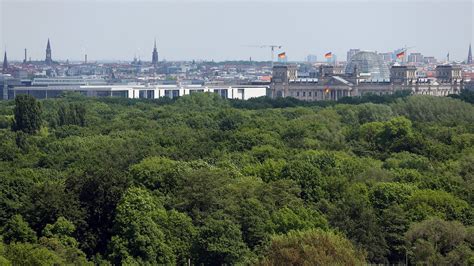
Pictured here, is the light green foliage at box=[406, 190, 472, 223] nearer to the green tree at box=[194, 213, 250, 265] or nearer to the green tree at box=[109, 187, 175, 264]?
the green tree at box=[194, 213, 250, 265]

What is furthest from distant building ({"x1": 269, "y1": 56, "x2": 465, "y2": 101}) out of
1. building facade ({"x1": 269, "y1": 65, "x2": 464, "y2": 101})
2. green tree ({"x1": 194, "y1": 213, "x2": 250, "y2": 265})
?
green tree ({"x1": 194, "y1": 213, "x2": 250, "y2": 265})

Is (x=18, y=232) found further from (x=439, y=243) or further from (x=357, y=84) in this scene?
(x=357, y=84)

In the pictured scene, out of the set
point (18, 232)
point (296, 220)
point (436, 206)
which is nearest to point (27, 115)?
point (18, 232)

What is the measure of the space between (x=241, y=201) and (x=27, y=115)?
4642cm

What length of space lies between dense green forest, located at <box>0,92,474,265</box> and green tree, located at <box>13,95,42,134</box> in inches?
507

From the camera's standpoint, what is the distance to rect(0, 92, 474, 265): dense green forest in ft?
152

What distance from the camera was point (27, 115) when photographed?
95.6m

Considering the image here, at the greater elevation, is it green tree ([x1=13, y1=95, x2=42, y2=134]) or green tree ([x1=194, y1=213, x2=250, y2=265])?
green tree ([x1=13, y1=95, x2=42, y2=134])

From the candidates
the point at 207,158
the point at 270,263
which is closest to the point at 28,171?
the point at 207,158

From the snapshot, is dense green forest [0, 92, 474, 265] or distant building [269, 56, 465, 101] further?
distant building [269, 56, 465, 101]

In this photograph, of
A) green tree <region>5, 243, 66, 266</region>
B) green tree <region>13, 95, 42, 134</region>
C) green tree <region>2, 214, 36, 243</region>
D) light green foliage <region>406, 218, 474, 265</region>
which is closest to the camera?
green tree <region>5, 243, 66, 266</region>

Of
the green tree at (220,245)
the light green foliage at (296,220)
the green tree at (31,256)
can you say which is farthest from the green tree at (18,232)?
the light green foliage at (296,220)

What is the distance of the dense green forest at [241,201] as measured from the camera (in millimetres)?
46353

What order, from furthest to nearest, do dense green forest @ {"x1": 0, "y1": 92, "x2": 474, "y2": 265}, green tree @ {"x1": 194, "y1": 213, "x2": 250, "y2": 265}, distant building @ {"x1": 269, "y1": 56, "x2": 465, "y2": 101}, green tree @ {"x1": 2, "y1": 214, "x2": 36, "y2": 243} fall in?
distant building @ {"x1": 269, "y1": 56, "x2": 465, "y2": 101}
green tree @ {"x1": 2, "y1": 214, "x2": 36, "y2": 243}
green tree @ {"x1": 194, "y1": 213, "x2": 250, "y2": 265}
dense green forest @ {"x1": 0, "y1": 92, "x2": 474, "y2": 265}
